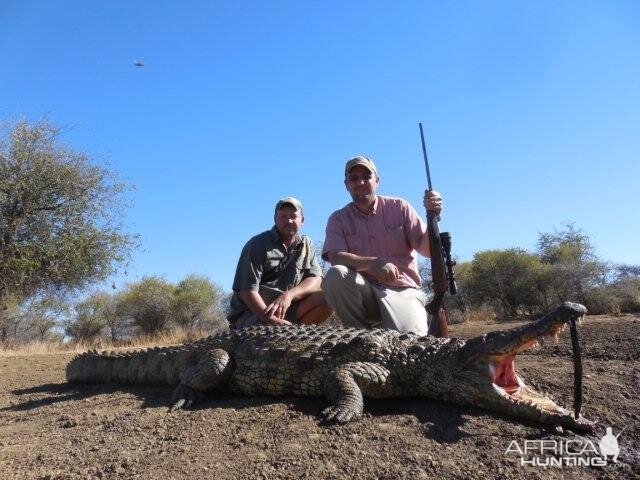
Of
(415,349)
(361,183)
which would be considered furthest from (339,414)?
(361,183)

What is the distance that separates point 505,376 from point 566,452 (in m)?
0.79

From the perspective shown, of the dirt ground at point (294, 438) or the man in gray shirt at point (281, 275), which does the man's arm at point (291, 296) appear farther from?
the dirt ground at point (294, 438)

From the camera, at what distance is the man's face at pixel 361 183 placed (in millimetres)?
5504

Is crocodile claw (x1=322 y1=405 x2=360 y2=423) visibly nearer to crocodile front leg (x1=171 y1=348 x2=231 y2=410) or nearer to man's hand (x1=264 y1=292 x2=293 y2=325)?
crocodile front leg (x1=171 y1=348 x2=231 y2=410)

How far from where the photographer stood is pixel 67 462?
2.92 metres

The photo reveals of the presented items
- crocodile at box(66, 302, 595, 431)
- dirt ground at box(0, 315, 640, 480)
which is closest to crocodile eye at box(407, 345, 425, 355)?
crocodile at box(66, 302, 595, 431)

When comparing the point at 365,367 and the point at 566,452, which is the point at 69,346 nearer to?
the point at 365,367

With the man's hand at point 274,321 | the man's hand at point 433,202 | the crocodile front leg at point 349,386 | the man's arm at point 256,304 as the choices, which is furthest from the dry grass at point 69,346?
the crocodile front leg at point 349,386

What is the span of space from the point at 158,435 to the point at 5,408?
2.73 meters

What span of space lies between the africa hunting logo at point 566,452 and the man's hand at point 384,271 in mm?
2405

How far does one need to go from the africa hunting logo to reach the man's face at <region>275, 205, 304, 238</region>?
12.3ft

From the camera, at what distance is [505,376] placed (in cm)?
357

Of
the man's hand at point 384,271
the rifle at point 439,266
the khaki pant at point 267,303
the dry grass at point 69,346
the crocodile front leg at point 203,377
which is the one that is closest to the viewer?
the crocodile front leg at point 203,377

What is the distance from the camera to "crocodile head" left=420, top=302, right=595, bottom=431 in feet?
10.2
